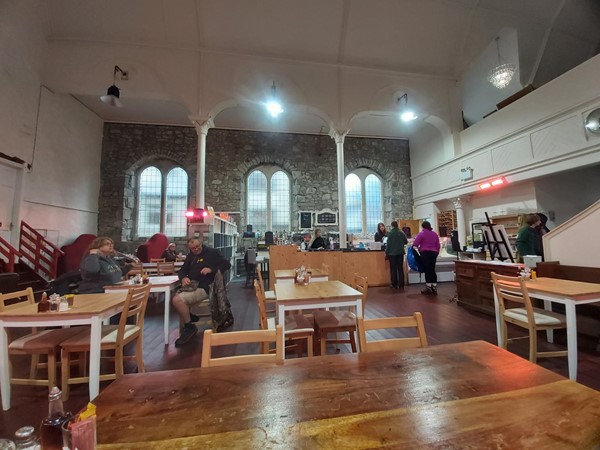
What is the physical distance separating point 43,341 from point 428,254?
5.98 metres

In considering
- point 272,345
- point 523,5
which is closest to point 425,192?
point 523,5

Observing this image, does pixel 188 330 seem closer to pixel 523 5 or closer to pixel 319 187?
pixel 319 187

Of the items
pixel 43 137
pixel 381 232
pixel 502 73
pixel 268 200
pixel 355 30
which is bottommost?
pixel 381 232

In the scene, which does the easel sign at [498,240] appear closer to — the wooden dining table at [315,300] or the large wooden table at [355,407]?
the wooden dining table at [315,300]

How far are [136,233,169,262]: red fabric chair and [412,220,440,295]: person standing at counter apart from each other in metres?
7.57

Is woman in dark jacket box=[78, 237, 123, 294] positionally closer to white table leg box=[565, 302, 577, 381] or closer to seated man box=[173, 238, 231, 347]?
seated man box=[173, 238, 231, 347]

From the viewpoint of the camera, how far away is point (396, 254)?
20.0 ft

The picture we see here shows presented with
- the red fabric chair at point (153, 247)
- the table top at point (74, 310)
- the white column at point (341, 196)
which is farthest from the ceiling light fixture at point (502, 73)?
the red fabric chair at point (153, 247)

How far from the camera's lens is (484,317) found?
3879mm

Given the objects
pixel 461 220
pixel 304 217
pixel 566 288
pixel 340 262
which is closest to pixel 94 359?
pixel 566 288

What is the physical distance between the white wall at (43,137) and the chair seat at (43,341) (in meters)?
5.39

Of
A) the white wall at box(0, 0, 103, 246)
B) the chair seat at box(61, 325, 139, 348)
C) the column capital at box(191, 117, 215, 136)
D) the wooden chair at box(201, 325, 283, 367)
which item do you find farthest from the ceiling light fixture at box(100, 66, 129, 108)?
the wooden chair at box(201, 325, 283, 367)

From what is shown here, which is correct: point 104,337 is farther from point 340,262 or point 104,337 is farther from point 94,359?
point 340,262

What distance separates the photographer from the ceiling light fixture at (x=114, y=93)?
5527mm
